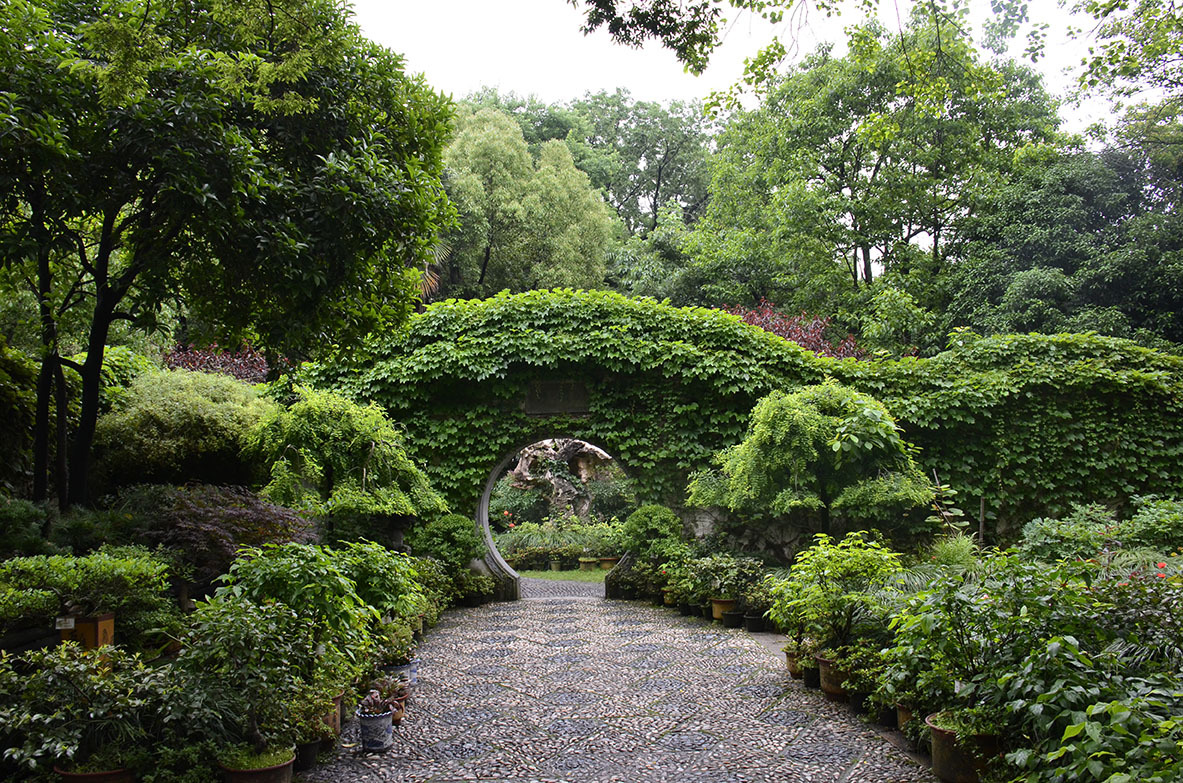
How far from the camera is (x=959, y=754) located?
3.47 metres

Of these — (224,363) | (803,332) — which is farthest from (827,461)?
(224,363)

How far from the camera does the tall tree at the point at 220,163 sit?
4.27m

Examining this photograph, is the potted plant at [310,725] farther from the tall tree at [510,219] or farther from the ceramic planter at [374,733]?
the tall tree at [510,219]

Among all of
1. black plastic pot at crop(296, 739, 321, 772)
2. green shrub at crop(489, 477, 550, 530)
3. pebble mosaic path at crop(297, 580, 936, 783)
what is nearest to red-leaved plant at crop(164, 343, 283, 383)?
green shrub at crop(489, 477, 550, 530)

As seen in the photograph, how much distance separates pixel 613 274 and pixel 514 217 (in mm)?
3366

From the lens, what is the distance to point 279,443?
23.0 feet

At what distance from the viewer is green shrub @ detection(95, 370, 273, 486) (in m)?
7.17

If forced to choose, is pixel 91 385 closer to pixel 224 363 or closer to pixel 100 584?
pixel 100 584

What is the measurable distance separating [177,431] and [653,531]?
5673mm

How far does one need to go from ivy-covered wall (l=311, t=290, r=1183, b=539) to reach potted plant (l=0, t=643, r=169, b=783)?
6.60 meters

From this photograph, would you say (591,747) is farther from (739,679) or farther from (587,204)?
(587,204)

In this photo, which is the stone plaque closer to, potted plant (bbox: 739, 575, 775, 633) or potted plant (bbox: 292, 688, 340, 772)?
potted plant (bbox: 739, 575, 775, 633)

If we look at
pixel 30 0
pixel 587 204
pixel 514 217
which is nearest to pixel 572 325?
pixel 30 0

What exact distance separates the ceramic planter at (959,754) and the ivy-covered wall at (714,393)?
6.46m
